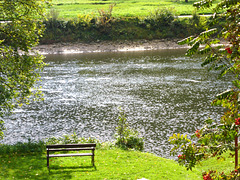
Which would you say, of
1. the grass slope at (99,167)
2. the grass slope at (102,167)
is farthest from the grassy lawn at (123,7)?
the grass slope at (99,167)

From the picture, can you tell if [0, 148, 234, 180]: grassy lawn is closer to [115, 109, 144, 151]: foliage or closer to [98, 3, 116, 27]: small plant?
[115, 109, 144, 151]: foliage

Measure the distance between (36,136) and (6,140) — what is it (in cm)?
228

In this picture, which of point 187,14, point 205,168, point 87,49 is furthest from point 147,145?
point 187,14

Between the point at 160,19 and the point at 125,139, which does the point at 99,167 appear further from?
the point at 160,19

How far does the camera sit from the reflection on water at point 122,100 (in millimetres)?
28625

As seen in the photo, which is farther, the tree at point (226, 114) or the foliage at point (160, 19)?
the foliage at point (160, 19)

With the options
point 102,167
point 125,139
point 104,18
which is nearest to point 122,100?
point 125,139

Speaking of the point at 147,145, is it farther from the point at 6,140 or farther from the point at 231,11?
the point at 231,11

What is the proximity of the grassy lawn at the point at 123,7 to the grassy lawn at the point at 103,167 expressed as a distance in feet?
247

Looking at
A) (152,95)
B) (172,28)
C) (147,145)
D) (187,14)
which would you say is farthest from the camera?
(187,14)

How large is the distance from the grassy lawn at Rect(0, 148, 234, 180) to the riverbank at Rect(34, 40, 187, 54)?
58629 mm

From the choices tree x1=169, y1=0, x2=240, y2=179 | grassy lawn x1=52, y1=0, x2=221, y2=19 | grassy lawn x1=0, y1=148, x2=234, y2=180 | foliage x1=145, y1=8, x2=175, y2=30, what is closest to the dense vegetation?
foliage x1=145, y1=8, x2=175, y2=30

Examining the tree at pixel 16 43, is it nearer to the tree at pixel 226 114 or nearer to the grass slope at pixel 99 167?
the grass slope at pixel 99 167

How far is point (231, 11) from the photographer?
927cm
